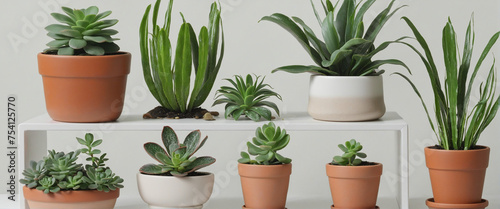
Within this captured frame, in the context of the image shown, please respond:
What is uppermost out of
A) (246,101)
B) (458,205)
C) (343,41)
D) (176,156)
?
(343,41)

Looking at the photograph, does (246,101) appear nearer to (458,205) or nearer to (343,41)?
(343,41)

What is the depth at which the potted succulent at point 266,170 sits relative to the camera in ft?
5.58

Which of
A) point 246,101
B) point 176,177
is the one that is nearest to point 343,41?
point 246,101

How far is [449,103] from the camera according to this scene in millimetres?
1878

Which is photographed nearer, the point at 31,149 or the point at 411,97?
the point at 31,149

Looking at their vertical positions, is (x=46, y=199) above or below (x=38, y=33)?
below

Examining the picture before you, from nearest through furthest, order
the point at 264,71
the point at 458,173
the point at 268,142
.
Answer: the point at 268,142
the point at 458,173
the point at 264,71

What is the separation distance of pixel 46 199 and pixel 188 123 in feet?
1.18

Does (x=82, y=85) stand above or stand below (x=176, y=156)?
above

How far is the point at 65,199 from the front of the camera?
68.7 inches

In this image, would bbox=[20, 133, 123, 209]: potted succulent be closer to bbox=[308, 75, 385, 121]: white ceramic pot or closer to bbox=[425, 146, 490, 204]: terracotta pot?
bbox=[308, 75, 385, 121]: white ceramic pot

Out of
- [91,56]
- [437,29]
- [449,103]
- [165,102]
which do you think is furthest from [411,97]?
[91,56]

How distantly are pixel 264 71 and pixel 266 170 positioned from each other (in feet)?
2.24

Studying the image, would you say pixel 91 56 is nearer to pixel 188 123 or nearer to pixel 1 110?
pixel 188 123
